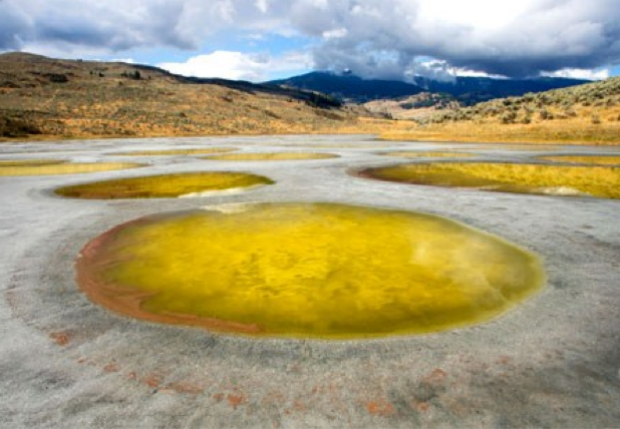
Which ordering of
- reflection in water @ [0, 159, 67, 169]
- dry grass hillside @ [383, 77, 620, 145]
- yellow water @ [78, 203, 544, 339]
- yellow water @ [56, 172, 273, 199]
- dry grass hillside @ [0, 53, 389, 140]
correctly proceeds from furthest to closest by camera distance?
dry grass hillside @ [0, 53, 389, 140] < dry grass hillside @ [383, 77, 620, 145] < reflection in water @ [0, 159, 67, 169] < yellow water @ [56, 172, 273, 199] < yellow water @ [78, 203, 544, 339]

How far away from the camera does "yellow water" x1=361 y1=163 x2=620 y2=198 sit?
16672 mm

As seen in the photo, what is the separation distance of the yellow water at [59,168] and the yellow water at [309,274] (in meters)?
14.4

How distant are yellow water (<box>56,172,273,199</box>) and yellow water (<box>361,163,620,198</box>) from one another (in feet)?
20.3

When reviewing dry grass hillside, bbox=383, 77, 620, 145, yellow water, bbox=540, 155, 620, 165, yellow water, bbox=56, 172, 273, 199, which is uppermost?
dry grass hillside, bbox=383, 77, 620, 145

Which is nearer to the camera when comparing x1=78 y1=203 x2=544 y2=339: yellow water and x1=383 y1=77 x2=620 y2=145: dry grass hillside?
x1=78 y1=203 x2=544 y2=339: yellow water

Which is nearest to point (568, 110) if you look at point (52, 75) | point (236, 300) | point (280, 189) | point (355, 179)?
point (355, 179)

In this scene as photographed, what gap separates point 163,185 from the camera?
1816 cm

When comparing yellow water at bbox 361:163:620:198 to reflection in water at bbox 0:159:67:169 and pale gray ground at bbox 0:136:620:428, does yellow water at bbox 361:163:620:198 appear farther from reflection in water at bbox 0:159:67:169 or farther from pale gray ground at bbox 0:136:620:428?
reflection in water at bbox 0:159:67:169

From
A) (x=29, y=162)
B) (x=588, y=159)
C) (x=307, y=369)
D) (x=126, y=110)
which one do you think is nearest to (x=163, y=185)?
(x=307, y=369)

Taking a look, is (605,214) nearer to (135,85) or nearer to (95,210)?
(95,210)

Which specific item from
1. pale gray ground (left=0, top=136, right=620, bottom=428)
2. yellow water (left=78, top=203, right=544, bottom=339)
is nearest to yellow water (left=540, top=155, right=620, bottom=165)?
yellow water (left=78, top=203, right=544, bottom=339)

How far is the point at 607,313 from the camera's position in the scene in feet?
20.5

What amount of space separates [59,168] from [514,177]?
2389cm

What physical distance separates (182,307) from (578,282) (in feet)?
21.0
